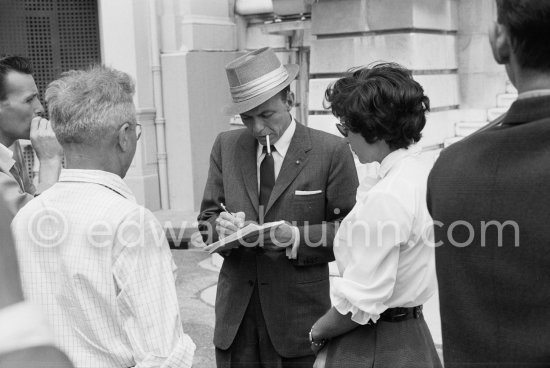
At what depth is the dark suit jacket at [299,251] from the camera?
3.32 m

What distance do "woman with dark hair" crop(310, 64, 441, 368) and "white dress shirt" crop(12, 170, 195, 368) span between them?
27.4 inches

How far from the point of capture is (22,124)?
146 inches

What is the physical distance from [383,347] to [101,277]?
110 cm

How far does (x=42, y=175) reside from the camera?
11.7 feet

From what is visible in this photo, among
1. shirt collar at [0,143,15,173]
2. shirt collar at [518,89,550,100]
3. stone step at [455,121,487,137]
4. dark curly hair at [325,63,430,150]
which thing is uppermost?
shirt collar at [518,89,550,100]

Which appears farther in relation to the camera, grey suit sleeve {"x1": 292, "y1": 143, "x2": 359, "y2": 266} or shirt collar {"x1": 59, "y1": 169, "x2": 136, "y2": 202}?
grey suit sleeve {"x1": 292, "y1": 143, "x2": 359, "y2": 266}

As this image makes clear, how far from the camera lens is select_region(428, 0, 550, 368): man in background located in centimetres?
147

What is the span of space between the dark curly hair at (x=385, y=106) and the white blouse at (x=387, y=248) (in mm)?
126

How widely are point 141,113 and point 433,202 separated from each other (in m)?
9.15

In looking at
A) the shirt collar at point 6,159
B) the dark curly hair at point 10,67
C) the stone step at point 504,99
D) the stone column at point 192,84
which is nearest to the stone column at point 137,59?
the stone column at point 192,84

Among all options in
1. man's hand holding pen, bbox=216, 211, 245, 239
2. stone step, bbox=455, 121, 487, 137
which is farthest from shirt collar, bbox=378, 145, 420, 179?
stone step, bbox=455, 121, 487, 137

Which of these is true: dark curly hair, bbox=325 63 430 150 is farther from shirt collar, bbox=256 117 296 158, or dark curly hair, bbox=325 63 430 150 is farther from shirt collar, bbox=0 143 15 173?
shirt collar, bbox=0 143 15 173

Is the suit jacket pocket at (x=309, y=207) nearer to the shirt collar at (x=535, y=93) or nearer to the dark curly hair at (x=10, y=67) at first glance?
the dark curly hair at (x=10, y=67)

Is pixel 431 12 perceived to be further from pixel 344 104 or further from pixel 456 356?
pixel 456 356
